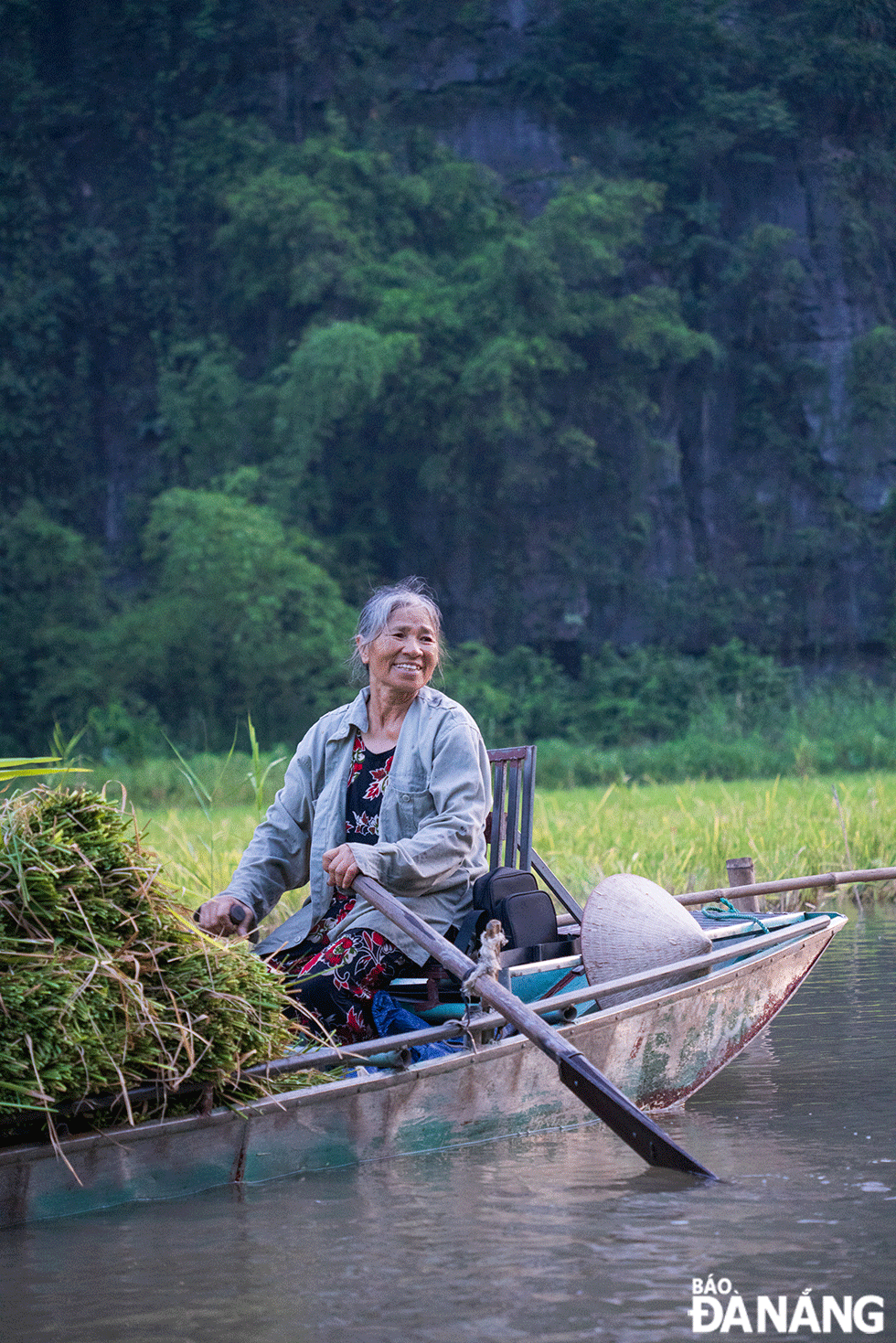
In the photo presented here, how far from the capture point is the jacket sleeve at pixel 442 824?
144 inches

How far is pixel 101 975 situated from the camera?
2939mm

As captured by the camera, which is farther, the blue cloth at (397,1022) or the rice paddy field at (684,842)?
the rice paddy field at (684,842)

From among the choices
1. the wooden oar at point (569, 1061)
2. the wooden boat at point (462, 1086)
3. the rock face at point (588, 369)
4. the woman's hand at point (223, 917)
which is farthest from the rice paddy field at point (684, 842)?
the rock face at point (588, 369)

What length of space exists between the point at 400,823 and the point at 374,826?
78 mm

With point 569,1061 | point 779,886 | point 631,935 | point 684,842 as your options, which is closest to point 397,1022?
point 569,1061

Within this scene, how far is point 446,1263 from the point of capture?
2936 mm

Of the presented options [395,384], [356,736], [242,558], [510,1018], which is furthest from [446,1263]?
[395,384]

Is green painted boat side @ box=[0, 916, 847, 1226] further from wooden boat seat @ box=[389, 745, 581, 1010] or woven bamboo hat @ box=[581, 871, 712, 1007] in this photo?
wooden boat seat @ box=[389, 745, 581, 1010]

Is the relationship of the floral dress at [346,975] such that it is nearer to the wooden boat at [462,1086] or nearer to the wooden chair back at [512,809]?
the wooden boat at [462,1086]

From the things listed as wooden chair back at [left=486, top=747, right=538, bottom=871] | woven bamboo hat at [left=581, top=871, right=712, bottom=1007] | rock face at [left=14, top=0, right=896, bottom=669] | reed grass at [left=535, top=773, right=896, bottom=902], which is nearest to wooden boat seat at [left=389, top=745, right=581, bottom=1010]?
wooden chair back at [left=486, top=747, right=538, bottom=871]

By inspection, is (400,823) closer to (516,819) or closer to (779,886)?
(516,819)

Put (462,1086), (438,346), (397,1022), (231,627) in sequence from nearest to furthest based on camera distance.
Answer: (462,1086)
(397,1022)
(231,627)
(438,346)

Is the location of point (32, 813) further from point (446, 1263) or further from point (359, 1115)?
point (446, 1263)

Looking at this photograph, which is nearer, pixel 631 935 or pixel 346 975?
pixel 346 975
